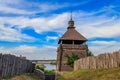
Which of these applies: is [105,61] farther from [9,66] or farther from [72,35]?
[72,35]

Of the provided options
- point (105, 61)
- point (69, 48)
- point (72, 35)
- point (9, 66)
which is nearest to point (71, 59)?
point (69, 48)

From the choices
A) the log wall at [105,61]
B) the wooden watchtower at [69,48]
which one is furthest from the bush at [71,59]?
the log wall at [105,61]

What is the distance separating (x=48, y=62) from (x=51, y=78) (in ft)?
130

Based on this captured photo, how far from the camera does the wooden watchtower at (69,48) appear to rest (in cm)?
6000

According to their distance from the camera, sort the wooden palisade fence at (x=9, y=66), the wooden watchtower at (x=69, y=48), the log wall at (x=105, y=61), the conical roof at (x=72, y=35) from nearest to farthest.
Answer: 1. the wooden palisade fence at (x=9, y=66)
2. the log wall at (x=105, y=61)
3. the wooden watchtower at (x=69, y=48)
4. the conical roof at (x=72, y=35)

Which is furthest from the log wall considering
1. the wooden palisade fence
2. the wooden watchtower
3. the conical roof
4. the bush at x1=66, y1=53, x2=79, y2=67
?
the conical roof

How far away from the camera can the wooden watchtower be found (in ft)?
197

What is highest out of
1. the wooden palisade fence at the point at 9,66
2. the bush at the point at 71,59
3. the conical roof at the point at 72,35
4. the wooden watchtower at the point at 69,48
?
the conical roof at the point at 72,35

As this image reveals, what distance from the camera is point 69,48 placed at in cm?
6112

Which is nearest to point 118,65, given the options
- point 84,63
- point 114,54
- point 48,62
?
point 114,54

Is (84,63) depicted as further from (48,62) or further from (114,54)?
(48,62)

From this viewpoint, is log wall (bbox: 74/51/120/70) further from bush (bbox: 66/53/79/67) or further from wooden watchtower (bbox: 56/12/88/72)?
wooden watchtower (bbox: 56/12/88/72)

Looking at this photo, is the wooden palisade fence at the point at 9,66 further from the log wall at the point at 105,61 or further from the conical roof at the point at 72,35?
the conical roof at the point at 72,35

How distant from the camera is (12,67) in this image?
26.2 metres
